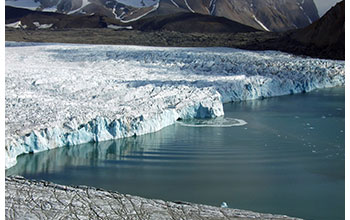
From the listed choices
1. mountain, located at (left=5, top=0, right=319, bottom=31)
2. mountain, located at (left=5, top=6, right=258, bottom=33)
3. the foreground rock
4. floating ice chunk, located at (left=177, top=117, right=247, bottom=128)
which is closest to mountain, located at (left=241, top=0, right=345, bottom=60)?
floating ice chunk, located at (left=177, top=117, right=247, bottom=128)

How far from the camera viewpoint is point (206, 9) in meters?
52.8

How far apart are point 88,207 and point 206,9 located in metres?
50.1

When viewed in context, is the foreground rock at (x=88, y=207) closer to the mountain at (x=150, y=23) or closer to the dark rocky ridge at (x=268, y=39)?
the dark rocky ridge at (x=268, y=39)

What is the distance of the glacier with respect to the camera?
695cm

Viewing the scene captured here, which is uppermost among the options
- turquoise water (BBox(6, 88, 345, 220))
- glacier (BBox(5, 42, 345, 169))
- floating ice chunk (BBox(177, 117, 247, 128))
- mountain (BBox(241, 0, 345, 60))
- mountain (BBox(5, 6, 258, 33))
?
mountain (BBox(5, 6, 258, 33))

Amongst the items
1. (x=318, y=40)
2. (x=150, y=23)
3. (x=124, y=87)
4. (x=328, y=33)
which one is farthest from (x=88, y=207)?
(x=150, y=23)

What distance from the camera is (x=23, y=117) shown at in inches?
273

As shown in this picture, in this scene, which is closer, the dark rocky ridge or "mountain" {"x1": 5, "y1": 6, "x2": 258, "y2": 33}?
the dark rocky ridge

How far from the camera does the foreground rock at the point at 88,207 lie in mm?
4016

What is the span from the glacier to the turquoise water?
0.76ft

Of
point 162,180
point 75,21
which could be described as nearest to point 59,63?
point 162,180

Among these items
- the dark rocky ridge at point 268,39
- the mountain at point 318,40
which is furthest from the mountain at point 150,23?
the mountain at point 318,40

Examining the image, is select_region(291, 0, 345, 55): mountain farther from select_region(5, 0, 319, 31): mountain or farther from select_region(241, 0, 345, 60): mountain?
select_region(5, 0, 319, 31): mountain

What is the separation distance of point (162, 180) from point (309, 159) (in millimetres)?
2203
